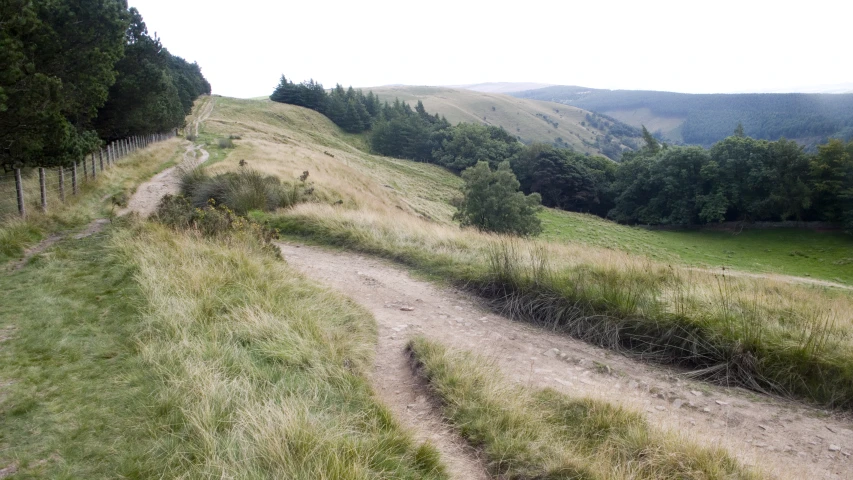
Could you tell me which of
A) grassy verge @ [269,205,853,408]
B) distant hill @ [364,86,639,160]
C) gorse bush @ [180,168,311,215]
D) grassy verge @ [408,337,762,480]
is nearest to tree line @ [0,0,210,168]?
gorse bush @ [180,168,311,215]

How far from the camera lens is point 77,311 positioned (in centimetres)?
526

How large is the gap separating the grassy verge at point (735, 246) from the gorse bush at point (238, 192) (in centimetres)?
2068

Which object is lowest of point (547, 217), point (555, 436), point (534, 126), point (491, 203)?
point (547, 217)

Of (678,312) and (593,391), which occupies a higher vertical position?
(678,312)

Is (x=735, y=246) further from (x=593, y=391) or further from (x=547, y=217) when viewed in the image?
(x=593, y=391)

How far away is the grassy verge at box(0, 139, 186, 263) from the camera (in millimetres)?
8377

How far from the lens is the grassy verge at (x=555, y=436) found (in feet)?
10.7

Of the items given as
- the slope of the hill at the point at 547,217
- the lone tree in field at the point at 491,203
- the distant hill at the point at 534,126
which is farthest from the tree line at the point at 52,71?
the distant hill at the point at 534,126

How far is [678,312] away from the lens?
580 cm

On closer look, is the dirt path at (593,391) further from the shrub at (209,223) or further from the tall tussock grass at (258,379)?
the shrub at (209,223)

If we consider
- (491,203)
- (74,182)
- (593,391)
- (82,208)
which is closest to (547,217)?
(491,203)

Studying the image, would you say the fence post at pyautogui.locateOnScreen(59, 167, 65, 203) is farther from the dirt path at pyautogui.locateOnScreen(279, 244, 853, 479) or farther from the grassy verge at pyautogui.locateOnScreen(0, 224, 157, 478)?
the dirt path at pyautogui.locateOnScreen(279, 244, 853, 479)

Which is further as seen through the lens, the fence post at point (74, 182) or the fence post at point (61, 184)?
the fence post at point (74, 182)

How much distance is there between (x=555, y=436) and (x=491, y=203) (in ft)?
101
